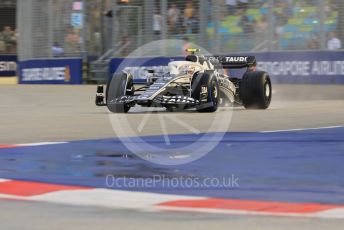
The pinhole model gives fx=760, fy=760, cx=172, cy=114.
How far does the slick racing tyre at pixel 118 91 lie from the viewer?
14695 mm

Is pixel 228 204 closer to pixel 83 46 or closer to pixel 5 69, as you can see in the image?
pixel 83 46

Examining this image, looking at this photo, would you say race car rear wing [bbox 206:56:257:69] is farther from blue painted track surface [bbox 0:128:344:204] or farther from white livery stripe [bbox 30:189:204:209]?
white livery stripe [bbox 30:189:204:209]

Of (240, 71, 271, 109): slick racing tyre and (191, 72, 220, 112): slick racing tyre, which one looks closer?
(191, 72, 220, 112): slick racing tyre

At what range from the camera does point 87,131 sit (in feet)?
37.6

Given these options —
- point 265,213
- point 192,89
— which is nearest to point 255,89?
point 192,89

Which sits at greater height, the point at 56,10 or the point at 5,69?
the point at 56,10

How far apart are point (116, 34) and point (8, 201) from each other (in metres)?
22.5

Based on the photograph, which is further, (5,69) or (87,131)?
(5,69)

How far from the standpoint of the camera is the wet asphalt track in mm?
5148

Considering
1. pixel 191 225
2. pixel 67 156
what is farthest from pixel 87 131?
pixel 191 225

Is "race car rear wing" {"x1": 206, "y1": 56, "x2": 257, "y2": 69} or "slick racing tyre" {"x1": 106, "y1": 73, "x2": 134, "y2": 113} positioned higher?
"race car rear wing" {"x1": 206, "y1": 56, "x2": 257, "y2": 69}

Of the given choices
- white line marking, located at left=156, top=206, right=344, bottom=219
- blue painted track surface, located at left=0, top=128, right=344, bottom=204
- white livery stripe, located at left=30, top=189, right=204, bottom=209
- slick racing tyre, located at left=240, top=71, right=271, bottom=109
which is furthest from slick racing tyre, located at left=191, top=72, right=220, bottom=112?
white line marking, located at left=156, top=206, right=344, bottom=219

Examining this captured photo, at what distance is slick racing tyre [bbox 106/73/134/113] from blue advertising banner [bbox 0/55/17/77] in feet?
78.6

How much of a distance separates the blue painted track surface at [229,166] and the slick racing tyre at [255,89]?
5.13 metres
